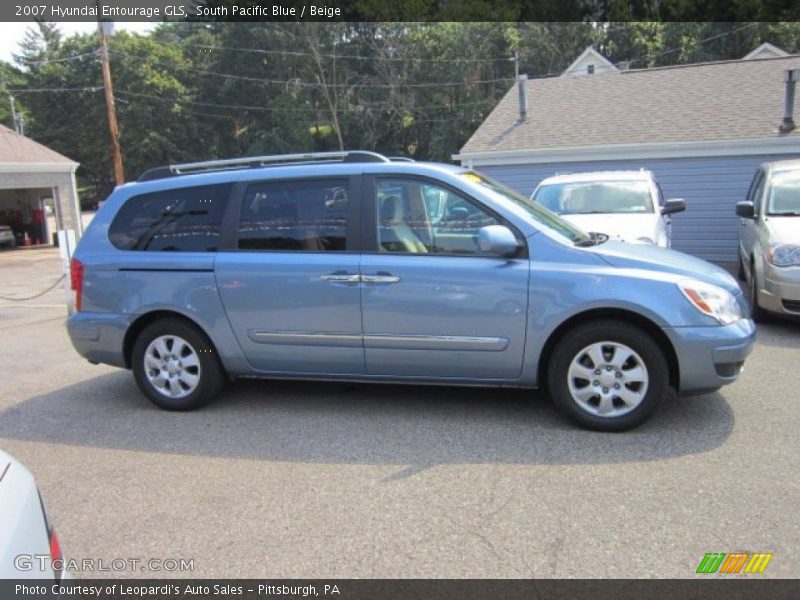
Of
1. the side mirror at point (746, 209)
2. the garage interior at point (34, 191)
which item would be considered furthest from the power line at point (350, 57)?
the side mirror at point (746, 209)

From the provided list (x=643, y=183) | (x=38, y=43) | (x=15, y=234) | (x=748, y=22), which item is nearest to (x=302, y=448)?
(x=643, y=183)

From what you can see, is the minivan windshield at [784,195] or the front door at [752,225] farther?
the front door at [752,225]

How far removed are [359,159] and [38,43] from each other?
95915mm

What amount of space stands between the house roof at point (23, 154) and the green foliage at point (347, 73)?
22.9m

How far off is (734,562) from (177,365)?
13.0ft

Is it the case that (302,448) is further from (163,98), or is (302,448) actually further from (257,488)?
Result: (163,98)

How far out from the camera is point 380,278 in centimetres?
462

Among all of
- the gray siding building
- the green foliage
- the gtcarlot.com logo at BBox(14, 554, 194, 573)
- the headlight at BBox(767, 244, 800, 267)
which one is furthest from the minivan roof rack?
the green foliage

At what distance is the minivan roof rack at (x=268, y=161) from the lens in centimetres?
495

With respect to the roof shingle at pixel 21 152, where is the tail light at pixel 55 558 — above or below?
below

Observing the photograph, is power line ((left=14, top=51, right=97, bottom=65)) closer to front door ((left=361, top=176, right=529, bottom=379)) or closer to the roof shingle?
the roof shingle

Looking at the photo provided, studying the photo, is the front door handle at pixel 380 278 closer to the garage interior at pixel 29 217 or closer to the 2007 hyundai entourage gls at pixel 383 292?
the 2007 hyundai entourage gls at pixel 383 292

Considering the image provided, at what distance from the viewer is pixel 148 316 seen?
5215 mm

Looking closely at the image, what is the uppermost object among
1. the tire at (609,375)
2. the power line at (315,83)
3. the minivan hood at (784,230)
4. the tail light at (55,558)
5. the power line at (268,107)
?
the power line at (315,83)
